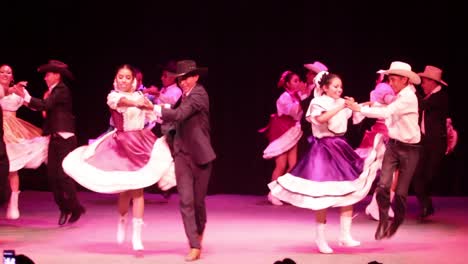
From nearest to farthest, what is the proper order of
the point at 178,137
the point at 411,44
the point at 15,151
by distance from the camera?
the point at 178,137
the point at 15,151
the point at 411,44

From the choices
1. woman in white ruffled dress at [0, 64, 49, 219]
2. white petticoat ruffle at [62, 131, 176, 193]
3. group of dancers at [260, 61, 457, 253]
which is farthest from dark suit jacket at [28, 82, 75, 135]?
group of dancers at [260, 61, 457, 253]

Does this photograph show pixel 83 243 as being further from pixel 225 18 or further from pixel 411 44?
pixel 411 44

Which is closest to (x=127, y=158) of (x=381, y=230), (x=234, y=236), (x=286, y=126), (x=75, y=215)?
(x=234, y=236)

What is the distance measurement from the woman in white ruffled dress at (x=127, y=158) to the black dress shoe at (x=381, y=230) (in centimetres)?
178

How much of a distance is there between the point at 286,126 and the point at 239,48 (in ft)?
4.43

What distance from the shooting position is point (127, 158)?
23.8 feet

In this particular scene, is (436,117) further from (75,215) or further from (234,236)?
(75,215)

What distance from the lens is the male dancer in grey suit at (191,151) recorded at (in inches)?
274

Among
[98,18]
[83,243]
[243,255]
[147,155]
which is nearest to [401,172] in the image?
[243,255]

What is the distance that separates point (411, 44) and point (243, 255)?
4.82 meters

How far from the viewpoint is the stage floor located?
23.7 feet

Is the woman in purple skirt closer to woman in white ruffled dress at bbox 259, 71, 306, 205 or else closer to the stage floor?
the stage floor

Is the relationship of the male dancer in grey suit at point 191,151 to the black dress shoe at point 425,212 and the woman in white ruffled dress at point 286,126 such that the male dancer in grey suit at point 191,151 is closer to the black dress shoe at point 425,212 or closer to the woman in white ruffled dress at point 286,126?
the black dress shoe at point 425,212

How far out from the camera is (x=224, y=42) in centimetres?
1150
